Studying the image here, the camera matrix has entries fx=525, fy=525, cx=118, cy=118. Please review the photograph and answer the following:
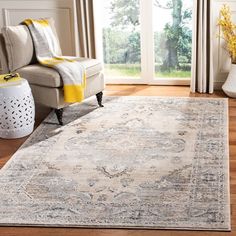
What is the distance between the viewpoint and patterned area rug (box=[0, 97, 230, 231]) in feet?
9.45

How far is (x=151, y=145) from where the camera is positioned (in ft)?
12.6

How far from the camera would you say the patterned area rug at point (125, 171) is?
9.45ft

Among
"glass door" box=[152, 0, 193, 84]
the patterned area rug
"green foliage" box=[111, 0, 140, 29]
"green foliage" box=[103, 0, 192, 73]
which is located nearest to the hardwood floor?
the patterned area rug

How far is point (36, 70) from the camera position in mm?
4383

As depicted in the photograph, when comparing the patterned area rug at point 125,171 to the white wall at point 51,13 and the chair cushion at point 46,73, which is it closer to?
the chair cushion at point 46,73

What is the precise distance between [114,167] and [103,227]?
2.46 feet

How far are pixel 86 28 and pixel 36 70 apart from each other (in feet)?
3.28

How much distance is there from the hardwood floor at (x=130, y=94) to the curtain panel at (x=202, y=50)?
12cm

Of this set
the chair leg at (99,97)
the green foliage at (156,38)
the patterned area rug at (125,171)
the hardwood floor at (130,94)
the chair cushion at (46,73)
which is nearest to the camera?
the hardwood floor at (130,94)

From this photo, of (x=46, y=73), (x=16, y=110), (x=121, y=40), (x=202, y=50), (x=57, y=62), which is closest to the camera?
(x=16, y=110)

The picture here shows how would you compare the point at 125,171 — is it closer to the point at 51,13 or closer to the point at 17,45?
the point at 17,45

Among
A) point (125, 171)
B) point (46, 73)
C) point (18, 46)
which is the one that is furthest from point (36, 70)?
point (125, 171)

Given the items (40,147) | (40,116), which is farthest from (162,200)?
(40,116)

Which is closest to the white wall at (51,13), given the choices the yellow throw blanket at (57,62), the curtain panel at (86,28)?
the curtain panel at (86,28)
